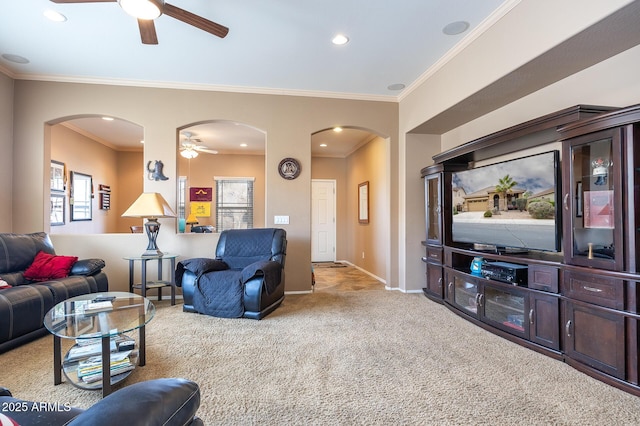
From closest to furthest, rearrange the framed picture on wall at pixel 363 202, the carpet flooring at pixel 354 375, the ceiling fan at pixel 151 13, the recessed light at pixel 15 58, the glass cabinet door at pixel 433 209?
1. the carpet flooring at pixel 354 375
2. the ceiling fan at pixel 151 13
3. the recessed light at pixel 15 58
4. the glass cabinet door at pixel 433 209
5. the framed picture on wall at pixel 363 202

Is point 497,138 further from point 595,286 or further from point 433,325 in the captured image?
point 433,325

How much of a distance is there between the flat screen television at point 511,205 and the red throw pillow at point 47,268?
4.31 meters

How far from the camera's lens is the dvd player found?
2.84 meters

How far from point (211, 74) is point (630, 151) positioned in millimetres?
4139

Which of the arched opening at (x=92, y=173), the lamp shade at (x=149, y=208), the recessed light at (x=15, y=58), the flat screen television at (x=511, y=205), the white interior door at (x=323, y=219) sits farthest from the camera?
the white interior door at (x=323, y=219)

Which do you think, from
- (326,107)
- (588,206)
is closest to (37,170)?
(326,107)

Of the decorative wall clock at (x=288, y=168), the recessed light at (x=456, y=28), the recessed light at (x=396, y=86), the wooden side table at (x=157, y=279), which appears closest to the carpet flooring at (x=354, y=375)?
the wooden side table at (x=157, y=279)

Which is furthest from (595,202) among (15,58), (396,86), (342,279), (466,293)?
(15,58)

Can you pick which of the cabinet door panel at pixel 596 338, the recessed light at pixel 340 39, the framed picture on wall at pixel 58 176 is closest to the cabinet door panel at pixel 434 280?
the cabinet door panel at pixel 596 338

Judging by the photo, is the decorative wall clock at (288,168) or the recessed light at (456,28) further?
the decorative wall clock at (288,168)

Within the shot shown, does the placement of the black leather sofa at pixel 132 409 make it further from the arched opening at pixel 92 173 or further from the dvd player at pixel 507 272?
the arched opening at pixel 92 173

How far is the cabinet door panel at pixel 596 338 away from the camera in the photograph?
2059 millimetres

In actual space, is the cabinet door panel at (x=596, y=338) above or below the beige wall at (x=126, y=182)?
below

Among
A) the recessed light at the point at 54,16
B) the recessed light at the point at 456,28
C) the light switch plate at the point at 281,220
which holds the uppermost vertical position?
the recessed light at the point at 54,16
